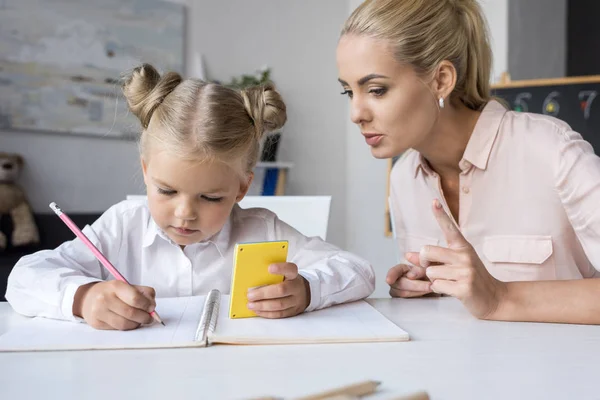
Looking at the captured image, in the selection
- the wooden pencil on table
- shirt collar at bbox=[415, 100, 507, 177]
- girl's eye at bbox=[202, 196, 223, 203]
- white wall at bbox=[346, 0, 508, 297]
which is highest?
shirt collar at bbox=[415, 100, 507, 177]

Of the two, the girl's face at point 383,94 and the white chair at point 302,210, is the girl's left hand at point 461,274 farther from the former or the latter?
the white chair at point 302,210

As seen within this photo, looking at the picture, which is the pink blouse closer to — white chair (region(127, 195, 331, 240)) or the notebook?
white chair (region(127, 195, 331, 240))

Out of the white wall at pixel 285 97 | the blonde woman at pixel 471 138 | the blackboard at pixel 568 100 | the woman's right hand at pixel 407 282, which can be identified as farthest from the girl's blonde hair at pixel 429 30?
the white wall at pixel 285 97

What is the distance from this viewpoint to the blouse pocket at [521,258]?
4.34 feet

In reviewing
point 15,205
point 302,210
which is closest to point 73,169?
point 15,205

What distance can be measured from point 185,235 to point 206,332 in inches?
15.7

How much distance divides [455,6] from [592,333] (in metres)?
0.77

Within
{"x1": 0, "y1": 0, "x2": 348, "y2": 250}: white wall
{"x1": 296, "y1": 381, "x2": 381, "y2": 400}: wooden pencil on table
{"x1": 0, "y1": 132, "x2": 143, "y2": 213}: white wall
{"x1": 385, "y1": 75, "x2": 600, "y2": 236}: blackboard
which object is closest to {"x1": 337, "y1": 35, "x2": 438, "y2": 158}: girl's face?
{"x1": 296, "y1": 381, "x2": 381, "y2": 400}: wooden pencil on table

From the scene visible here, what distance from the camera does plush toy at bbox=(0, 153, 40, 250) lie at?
130 inches

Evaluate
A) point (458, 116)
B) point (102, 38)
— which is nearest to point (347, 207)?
point (102, 38)

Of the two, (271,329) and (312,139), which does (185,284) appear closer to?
(271,329)

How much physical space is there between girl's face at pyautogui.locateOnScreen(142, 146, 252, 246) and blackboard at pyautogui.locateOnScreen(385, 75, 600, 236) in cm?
228

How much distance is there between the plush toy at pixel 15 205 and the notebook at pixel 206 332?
2610mm

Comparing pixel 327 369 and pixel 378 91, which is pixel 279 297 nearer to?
pixel 327 369
